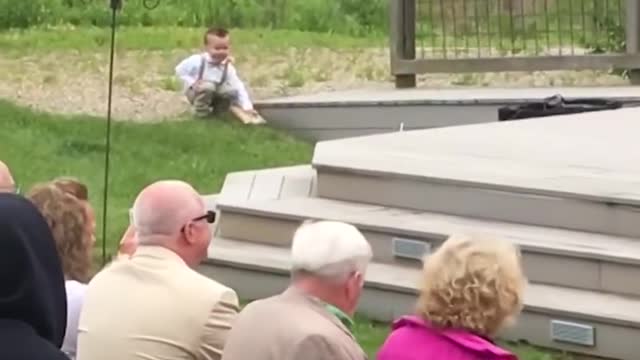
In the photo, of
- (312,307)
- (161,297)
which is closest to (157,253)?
(161,297)

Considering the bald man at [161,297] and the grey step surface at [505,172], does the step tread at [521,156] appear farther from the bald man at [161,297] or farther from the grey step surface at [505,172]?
the bald man at [161,297]

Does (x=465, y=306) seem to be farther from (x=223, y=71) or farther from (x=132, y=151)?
(x=223, y=71)

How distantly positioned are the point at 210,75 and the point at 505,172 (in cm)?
560

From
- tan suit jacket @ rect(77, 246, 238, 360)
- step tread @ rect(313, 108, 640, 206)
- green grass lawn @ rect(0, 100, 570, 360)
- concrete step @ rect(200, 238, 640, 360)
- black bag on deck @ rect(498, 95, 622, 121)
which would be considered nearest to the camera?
tan suit jacket @ rect(77, 246, 238, 360)

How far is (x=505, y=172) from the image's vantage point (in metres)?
8.12

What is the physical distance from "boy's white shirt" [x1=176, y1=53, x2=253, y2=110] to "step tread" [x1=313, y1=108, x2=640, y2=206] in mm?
A: 3451

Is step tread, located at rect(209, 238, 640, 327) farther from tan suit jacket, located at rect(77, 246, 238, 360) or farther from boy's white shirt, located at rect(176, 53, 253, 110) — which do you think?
boy's white shirt, located at rect(176, 53, 253, 110)

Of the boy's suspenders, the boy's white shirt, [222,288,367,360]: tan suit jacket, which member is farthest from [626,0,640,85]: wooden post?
[222,288,367,360]: tan suit jacket

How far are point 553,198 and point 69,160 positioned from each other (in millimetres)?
4864

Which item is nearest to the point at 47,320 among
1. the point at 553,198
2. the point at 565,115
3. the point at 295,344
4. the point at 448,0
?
the point at 295,344

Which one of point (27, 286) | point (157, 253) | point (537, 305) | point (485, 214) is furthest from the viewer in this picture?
point (485, 214)

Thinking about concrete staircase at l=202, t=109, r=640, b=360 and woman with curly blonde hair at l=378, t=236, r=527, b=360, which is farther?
concrete staircase at l=202, t=109, r=640, b=360

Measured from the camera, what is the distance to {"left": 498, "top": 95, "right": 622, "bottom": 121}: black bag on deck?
37.4ft

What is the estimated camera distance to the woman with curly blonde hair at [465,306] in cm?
421
